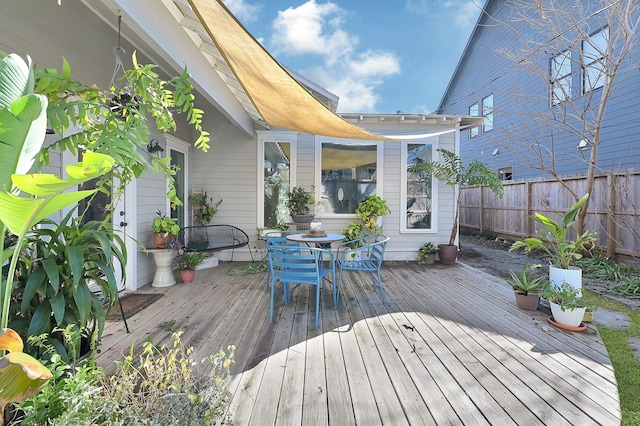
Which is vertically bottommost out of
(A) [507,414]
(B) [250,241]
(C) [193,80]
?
(A) [507,414]

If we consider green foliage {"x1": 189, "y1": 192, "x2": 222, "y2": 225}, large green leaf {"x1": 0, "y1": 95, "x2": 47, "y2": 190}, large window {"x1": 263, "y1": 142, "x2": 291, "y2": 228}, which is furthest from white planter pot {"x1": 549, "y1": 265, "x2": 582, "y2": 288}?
green foliage {"x1": 189, "y1": 192, "x2": 222, "y2": 225}

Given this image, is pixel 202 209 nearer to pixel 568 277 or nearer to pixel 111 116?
pixel 111 116

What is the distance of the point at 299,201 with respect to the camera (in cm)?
573

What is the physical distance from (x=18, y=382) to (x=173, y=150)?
4.83 metres

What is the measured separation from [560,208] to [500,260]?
1804 mm

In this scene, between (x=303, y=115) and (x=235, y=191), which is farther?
(x=235, y=191)

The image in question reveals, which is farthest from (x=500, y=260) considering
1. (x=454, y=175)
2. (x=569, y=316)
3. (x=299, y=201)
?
(x=299, y=201)

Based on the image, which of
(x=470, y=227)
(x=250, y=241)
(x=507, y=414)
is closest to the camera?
(x=507, y=414)

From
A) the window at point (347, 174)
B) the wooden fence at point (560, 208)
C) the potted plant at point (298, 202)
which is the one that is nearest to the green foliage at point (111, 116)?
the potted plant at point (298, 202)

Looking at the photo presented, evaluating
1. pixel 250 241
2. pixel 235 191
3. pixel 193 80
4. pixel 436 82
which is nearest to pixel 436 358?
pixel 193 80

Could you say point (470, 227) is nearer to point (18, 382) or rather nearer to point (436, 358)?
point (436, 358)

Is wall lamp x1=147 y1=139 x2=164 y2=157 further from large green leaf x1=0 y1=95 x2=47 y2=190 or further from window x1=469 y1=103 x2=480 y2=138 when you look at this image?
window x1=469 y1=103 x2=480 y2=138

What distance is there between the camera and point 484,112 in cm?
989

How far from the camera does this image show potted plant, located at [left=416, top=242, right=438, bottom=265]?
5.79 meters
